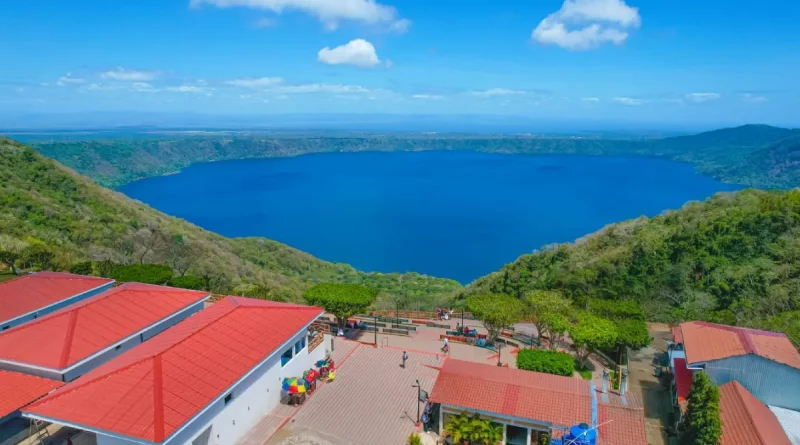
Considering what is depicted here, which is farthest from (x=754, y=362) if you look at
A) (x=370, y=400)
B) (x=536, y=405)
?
(x=370, y=400)

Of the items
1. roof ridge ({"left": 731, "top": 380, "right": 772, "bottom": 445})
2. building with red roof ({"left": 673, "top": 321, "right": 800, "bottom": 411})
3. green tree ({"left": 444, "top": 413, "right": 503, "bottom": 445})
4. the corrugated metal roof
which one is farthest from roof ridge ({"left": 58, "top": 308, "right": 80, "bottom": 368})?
the corrugated metal roof

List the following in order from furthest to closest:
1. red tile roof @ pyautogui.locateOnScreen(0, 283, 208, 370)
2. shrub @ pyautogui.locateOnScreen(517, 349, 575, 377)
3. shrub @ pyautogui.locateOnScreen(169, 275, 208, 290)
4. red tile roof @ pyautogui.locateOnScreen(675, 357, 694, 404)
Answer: shrub @ pyautogui.locateOnScreen(169, 275, 208, 290) → shrub @ pyautogui.locateOnScreen(517, 349, 575, 377) → red tile roof @ pyautogui.locateOnScreen(675, 357, 694, 404) → red tile roof @ pyautogui.locateOnScreen(0, 283, 208, 370)

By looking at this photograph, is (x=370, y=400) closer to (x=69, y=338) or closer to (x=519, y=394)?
(x=519, y=394)

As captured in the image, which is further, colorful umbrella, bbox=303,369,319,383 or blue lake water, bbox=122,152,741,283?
blue lake water, bbox=122,152,741,283

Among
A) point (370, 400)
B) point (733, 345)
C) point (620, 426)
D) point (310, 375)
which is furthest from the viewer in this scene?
point (310, 375)

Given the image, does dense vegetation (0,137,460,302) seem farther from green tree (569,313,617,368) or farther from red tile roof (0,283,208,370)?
green tree (569,313,617,368)

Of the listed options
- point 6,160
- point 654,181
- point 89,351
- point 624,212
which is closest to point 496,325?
point 89,351
